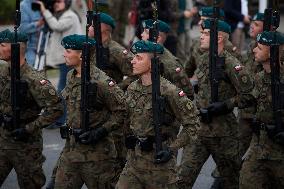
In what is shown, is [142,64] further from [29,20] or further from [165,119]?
[29,20]

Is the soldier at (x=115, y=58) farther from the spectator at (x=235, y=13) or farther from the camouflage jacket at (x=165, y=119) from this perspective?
the spectator at (x=235, y=13)

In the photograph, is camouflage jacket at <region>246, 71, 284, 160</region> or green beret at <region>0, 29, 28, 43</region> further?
A: green beret at <region>0, 29, 28, 43</region>

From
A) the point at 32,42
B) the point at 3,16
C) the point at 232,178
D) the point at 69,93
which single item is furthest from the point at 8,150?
the point at 3,16

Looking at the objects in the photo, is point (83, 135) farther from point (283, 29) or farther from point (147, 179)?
point (283, 29)

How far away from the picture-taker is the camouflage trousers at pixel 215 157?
8.95 m

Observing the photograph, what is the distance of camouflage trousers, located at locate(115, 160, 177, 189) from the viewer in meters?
7.43

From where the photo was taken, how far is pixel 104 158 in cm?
801

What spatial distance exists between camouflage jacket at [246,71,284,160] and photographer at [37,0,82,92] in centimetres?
535

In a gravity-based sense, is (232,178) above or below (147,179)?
below


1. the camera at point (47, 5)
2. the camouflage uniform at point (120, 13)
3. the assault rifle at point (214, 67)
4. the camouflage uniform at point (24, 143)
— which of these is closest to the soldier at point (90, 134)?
the camouflage uniform at point (24, 143)

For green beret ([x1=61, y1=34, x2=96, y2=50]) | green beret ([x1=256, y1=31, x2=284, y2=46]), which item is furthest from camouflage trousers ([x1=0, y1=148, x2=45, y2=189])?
green beret ([x1=256, y1=31, x2=284, y2=46])

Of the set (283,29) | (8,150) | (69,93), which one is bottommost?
(283,29)

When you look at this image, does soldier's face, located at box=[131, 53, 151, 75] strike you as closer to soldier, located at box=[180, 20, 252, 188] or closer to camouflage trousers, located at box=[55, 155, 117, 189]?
camouflage trousers, located at box=[55, 155, 117, 189]

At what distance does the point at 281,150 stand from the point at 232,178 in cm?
118
